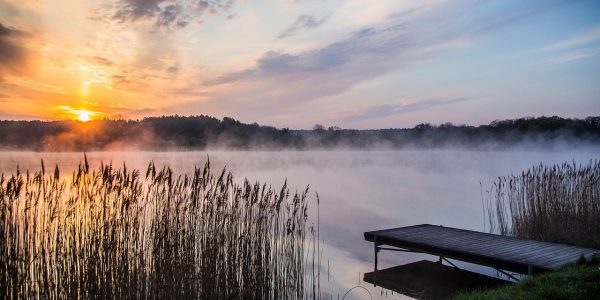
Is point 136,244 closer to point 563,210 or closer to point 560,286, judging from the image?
point 560,286

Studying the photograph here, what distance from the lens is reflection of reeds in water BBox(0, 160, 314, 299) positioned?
13.2 feet

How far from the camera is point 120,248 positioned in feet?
14.3

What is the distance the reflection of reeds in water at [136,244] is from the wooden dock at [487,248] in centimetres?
221

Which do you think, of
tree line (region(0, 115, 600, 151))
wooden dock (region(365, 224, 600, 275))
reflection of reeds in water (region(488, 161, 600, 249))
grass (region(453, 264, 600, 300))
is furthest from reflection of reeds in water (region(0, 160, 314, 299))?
tree line (region(0, 115, 600, 151))

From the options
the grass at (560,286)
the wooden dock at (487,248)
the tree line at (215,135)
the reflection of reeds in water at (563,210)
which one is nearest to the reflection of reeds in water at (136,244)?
the wooden dock at (487,248)

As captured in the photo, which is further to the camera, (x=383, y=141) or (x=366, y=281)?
(x=383, y=141)

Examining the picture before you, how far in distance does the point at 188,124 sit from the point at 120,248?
37906 mm

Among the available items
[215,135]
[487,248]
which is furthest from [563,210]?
[215,135]

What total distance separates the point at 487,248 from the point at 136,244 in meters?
4.69

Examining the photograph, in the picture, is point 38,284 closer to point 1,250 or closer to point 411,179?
point 1,250

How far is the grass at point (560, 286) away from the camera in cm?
432

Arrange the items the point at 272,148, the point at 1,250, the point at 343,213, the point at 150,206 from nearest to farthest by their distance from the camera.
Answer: the point at 1,250, the point at 150,206, the point at 343,213, the point at 272,148

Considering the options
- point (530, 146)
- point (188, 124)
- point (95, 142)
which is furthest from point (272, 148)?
point (530, 146)

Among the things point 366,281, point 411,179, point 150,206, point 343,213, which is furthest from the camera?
point 411,179
